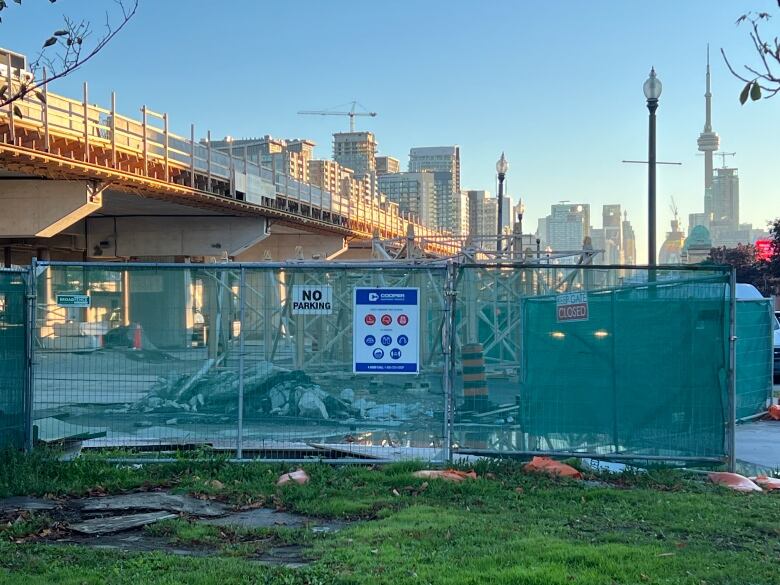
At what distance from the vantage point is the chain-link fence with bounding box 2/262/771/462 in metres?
9.55

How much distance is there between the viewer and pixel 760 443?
12.2 m

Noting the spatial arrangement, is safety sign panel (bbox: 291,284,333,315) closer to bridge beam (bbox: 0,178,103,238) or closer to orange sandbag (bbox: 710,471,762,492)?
orange sandbag (bbox: 710,471,762,492)

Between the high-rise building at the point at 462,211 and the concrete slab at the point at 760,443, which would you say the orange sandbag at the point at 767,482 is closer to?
the concrete slab at the point at 760,443

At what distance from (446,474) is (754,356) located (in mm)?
8492

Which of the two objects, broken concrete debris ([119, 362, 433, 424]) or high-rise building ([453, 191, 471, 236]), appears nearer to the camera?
broken concrete debris ([119, 362, 433, 424])

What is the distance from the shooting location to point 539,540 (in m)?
6.37

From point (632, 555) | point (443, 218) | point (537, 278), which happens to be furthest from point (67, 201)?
point (443, 218)

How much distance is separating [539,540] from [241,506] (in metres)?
2.84

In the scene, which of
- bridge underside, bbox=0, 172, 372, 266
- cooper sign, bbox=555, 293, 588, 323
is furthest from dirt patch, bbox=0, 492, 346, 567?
bridge underside, bbox=0, 172, 372, 266

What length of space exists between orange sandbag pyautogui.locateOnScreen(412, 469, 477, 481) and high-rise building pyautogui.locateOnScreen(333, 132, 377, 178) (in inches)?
5393

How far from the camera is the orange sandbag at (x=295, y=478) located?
856cm

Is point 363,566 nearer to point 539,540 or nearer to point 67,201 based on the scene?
Answer: point 539,540

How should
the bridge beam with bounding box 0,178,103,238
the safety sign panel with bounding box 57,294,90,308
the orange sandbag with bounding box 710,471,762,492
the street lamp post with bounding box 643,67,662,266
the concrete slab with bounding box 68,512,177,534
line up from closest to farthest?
the concrete slab with bounding box 68,512,177,534
the orange sandbag with bounding box 710,471,762,492
the safety sign panel with bounding box 57,294,90,308
the street lamp post with bounding box 643,67,662,266
the bridge beam with bounding box 0,178,103,238

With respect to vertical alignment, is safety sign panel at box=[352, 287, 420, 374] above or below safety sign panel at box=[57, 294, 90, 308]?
below
